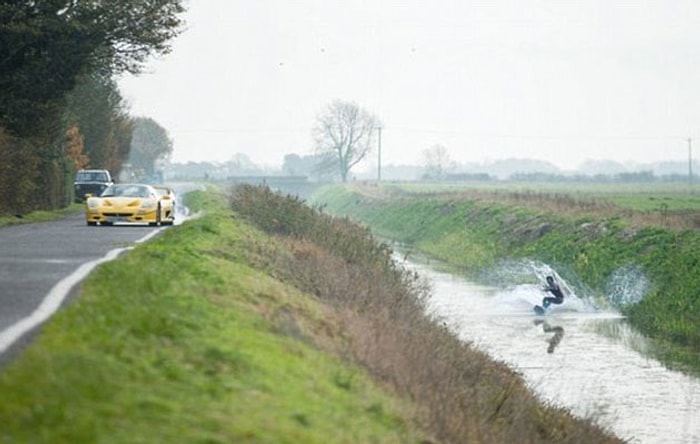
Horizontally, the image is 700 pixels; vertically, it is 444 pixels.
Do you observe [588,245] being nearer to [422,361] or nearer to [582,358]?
[582,358]

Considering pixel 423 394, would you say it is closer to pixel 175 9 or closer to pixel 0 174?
pixel 0 174

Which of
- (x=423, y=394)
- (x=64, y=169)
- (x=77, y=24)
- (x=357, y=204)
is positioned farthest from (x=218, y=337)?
(x=357, y=204)

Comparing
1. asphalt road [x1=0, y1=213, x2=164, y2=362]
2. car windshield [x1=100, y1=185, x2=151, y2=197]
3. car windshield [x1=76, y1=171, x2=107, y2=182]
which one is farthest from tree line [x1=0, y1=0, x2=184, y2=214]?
car windshield [x1=76, y1=171, x2=107, y2=182]

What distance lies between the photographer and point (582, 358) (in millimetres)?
25578

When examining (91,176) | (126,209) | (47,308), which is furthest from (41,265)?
(91,176)

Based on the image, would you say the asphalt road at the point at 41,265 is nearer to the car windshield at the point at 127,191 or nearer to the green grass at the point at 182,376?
the green grass at the point at 182,376

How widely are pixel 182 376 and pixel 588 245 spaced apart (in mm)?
36535

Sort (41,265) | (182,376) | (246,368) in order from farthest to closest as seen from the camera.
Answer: (41,265) < (246,368) < (182,376)

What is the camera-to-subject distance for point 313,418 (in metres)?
8.62

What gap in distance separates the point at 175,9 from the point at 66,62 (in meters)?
5.47

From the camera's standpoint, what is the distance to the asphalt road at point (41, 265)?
11305 millimetres

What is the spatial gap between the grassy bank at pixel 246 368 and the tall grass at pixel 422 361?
0.11 ft

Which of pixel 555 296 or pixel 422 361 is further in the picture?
pixel 555 296

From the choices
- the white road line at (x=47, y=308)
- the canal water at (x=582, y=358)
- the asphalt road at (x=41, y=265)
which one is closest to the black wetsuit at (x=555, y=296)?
the canal water at (x=582, y=358)
